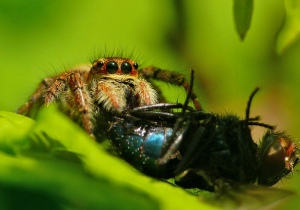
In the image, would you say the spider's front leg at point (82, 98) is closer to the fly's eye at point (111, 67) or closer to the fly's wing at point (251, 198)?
the fly's eye at point (111, 67)

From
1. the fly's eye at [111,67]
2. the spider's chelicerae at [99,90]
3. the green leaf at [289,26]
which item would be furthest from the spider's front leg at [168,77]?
the green leaf at [289,26]

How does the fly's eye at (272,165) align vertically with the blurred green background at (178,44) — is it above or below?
below

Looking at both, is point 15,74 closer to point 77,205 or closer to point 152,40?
point 152,40

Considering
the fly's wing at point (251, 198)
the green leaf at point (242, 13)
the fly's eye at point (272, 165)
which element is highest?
the green leaf at point (242, 13)

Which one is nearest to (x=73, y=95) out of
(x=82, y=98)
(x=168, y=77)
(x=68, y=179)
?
(x=82, y=98)

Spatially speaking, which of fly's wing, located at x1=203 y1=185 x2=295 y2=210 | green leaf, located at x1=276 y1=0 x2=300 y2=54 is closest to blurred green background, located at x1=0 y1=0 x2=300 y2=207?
green leaf, located at x1=276 y1=0 x2=300 y2=54

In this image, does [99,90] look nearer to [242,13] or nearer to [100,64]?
[100,64]
